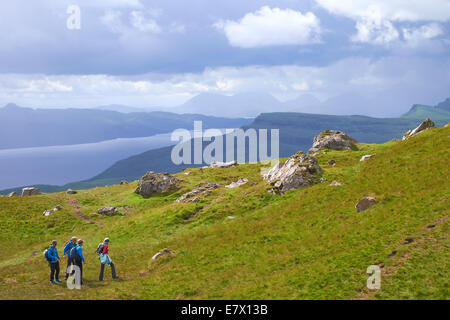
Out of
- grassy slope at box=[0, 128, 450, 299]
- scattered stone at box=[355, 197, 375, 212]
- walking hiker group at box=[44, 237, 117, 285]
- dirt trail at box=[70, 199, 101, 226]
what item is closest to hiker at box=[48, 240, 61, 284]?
walking hiker group at box=[44, 237, 117, 285]

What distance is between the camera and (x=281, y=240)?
34.1 meters

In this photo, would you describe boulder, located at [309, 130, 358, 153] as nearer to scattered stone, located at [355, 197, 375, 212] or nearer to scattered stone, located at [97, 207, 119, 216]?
scattered stone, located at [355, 197, 375, 212]

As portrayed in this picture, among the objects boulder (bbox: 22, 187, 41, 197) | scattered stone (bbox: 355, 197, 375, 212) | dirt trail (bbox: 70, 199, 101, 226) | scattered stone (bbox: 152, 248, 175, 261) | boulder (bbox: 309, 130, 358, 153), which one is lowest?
scattered stone (bbox: 152, 248, 175, 261)

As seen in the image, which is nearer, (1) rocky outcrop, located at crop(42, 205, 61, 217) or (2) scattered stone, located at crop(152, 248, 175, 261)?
(2) scattered stone, located at crop(152, 248, 175, 261)

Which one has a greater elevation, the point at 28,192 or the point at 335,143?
the point at 335,143

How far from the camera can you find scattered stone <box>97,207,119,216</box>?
6694 centimetres

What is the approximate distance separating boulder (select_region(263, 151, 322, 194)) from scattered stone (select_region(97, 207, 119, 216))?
1262 inches

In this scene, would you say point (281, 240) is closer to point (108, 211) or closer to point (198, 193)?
point (198, 193)

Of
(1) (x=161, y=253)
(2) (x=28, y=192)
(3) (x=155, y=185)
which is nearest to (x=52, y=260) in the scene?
(1) (x=161, y=253)

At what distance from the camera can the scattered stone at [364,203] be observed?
3609 centimetres

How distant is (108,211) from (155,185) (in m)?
12.7

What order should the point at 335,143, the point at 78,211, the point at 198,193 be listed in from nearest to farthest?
the point at 198,193
the point at 78,211
the point at 335,143

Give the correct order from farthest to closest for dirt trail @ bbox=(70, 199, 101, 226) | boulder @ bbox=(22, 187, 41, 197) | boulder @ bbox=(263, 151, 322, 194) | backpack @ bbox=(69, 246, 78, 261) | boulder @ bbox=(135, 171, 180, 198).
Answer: boulder @ bbox=(22, 187, 41, 197) → boulder @ bbox=(135, 171, 180, 198) → dirt trail @ bbox=(70, 199, 101, 226) → boulder @ bbox=(263, 151, 322, 194) → backpack @ bbox=(69, 246, 78, 261)

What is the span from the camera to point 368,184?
43312 millimetres
